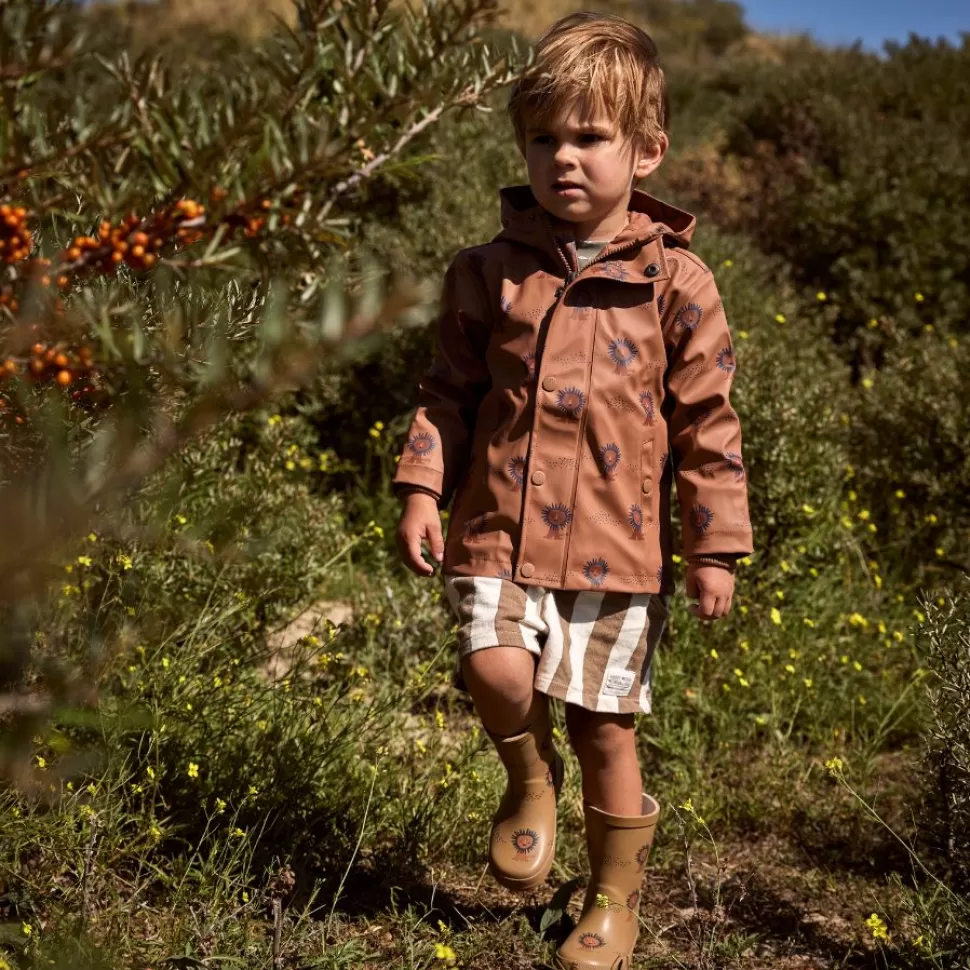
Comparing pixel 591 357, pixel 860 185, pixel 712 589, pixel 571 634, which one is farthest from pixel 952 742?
pixel 860 185

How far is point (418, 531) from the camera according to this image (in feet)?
7.86

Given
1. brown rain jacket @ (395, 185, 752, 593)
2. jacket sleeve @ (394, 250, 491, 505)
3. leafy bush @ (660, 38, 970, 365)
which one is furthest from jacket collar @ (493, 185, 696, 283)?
leafy bush @ (660, 38, 970, 365)

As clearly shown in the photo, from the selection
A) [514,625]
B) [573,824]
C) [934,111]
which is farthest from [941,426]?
[934,111]

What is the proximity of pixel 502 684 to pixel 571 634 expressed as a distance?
0.18m

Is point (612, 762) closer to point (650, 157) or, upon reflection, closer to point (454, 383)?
point (454, 383)

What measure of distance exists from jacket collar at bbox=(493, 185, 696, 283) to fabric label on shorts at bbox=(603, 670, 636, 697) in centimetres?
79

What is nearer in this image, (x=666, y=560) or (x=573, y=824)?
(x=666, y=560)

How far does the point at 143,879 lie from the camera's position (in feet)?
8.14

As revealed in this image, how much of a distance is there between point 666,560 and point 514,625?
1.16 feet

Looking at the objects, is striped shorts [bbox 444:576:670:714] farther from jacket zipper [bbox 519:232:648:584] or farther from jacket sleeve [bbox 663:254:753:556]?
jacket sleeve [bbox 663:254:753:556]

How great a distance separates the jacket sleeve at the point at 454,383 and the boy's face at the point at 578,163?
0.25m

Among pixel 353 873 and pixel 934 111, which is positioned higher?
pixel 934 111

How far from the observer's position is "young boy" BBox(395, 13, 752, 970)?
7.57ft

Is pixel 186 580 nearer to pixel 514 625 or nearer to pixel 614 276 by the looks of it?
pixel 514 625
